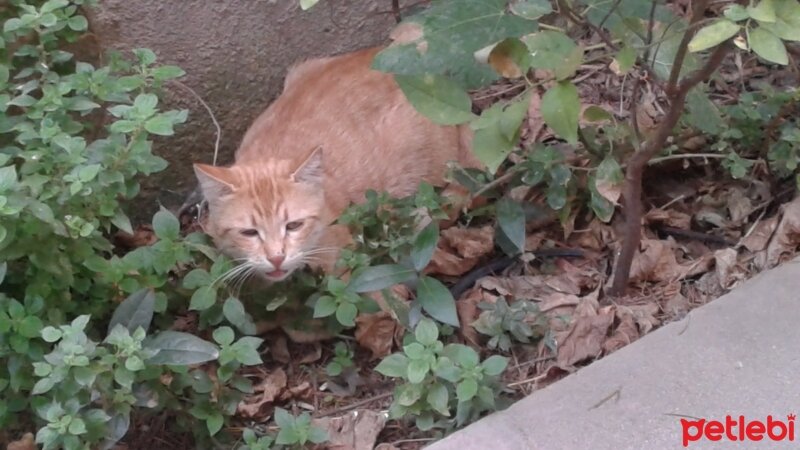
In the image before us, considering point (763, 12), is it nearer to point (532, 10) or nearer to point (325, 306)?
point (532, 10)

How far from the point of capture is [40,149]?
8.79 feet

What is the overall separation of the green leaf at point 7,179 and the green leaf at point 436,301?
3.77 ft

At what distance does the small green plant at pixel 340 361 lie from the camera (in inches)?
124

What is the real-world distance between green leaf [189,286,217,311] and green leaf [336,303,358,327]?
36 cm

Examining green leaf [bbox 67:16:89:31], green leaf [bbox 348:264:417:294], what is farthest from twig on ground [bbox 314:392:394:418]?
green leaf [bbox 67:16:89:31]

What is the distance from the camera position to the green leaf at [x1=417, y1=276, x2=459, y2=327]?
2.88 meters

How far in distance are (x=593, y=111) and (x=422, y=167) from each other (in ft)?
3.49

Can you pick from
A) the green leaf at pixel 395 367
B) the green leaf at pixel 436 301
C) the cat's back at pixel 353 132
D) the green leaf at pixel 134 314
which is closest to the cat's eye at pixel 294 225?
the cat's back at pixel 353 132

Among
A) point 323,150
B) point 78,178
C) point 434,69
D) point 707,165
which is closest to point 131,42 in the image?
point 323,150

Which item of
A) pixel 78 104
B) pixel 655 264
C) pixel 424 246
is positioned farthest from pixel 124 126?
pixel 655 264

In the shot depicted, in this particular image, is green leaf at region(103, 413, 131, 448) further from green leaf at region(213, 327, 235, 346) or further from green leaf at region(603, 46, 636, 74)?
green leaf at region(603, 46, 636, 74)

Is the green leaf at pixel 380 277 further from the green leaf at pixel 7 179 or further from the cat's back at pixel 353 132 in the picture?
the green leaf at pixel 7 179

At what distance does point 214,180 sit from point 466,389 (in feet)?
3.74

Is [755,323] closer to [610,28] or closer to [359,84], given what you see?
[610,28]
